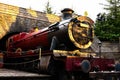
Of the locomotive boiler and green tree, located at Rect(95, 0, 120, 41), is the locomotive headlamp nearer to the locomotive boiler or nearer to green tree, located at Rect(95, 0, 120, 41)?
the locomotive boiler

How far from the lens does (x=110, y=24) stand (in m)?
26.2

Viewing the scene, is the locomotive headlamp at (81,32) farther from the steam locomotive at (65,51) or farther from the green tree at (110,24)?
the green tree at (110,24)

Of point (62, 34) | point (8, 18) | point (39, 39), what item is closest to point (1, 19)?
point (8, 18)

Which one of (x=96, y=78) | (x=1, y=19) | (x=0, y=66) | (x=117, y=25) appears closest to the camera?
(x=96, y=78)

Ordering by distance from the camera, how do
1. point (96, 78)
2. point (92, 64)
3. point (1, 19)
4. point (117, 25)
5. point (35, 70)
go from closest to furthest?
point (96, 78)
point (92, 64)
point (35, 70)
point (1, 19)
point (117, 25)

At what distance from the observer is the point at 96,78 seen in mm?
7801

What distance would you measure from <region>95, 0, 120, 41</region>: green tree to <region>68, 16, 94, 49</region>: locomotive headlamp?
52.2ft

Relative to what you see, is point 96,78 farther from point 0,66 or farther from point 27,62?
point 0,66

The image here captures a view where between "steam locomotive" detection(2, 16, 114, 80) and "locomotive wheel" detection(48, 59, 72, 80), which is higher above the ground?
"steam locomotive" detection(2, 16, 114, 80)

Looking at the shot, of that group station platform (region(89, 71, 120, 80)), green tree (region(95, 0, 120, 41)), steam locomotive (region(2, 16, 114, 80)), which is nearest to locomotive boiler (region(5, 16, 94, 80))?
steam locomotive (region(2, 16, 114, 80))

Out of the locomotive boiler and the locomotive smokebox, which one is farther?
the locomotive smokebox

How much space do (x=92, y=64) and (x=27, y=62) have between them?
9.68 ft

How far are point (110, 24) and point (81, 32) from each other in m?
17.6

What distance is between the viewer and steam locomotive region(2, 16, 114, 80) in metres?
8.12
